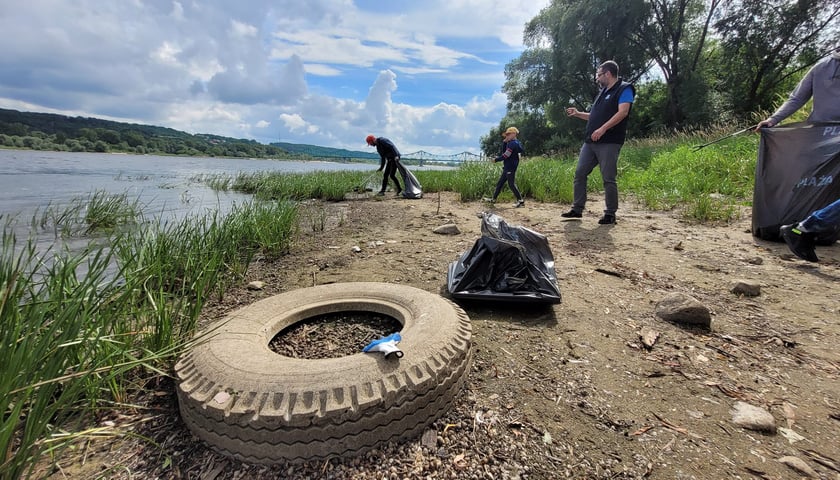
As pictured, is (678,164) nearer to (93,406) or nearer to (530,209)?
(530,209)

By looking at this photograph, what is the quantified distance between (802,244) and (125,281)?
530 cm

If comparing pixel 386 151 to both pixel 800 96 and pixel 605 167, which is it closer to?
pixel 605 167

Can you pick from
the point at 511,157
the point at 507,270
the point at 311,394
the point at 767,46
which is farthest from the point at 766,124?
the point at 767,46

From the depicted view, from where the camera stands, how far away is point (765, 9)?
18406mm

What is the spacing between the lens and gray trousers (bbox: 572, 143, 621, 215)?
4867mm

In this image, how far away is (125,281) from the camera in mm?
1912

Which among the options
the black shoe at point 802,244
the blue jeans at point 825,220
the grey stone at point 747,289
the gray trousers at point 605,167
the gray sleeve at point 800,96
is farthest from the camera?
the gray trousers at point 605,167

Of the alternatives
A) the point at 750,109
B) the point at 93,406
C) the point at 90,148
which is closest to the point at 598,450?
the point at 93,406

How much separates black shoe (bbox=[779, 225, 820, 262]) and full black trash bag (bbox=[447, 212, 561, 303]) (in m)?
2.49

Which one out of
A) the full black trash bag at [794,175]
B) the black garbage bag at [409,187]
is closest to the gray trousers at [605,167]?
the full black trash bag at [794,175]

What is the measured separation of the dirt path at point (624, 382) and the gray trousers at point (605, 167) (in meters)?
1.54

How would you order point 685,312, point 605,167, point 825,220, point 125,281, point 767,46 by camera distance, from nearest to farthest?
point 125,281, point 685,312, point 825,220, point 605,167, point 767,46

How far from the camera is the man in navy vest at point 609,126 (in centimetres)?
468

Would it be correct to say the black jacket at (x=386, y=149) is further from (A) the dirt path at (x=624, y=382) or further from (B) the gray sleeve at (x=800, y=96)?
(B) the gray sleeve at (x=800, y=96)
